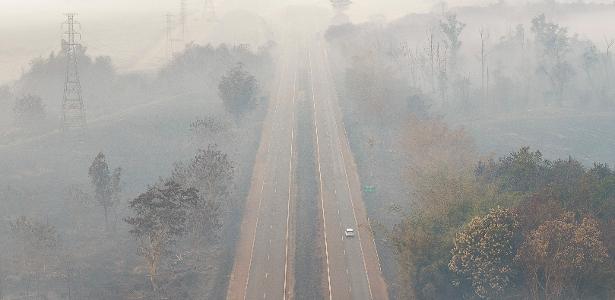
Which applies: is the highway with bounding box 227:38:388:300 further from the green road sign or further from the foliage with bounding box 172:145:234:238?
the foliage with bounding box 172:145:234:238

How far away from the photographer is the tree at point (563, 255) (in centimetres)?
4516

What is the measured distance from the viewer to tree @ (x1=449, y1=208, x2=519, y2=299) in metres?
49.8

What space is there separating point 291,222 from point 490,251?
113ft

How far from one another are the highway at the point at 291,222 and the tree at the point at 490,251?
12.7 metres

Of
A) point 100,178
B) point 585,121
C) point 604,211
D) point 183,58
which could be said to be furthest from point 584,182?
point 183,58

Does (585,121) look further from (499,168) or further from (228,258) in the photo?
(228,258)

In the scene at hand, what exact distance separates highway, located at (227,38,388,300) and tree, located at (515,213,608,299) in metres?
18.2

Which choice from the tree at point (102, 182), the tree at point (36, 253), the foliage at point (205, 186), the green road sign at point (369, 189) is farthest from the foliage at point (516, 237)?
the tree at point (102, 182)

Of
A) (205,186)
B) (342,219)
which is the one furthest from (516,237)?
(205,186)

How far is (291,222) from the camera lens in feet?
261

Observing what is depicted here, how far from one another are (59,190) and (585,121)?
11385cm

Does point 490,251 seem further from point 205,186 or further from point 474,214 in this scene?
point 205,186

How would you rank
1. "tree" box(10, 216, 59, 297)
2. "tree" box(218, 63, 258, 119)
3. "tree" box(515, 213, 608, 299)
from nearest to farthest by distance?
"tree" box(515, 213, 608, 299) → "tree" box(10, 216, 59, 297) → "tree" box(218, 63, 258, 119)

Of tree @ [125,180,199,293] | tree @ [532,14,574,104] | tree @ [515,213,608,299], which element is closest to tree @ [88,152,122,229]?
tree @ [125,180,199,293]
